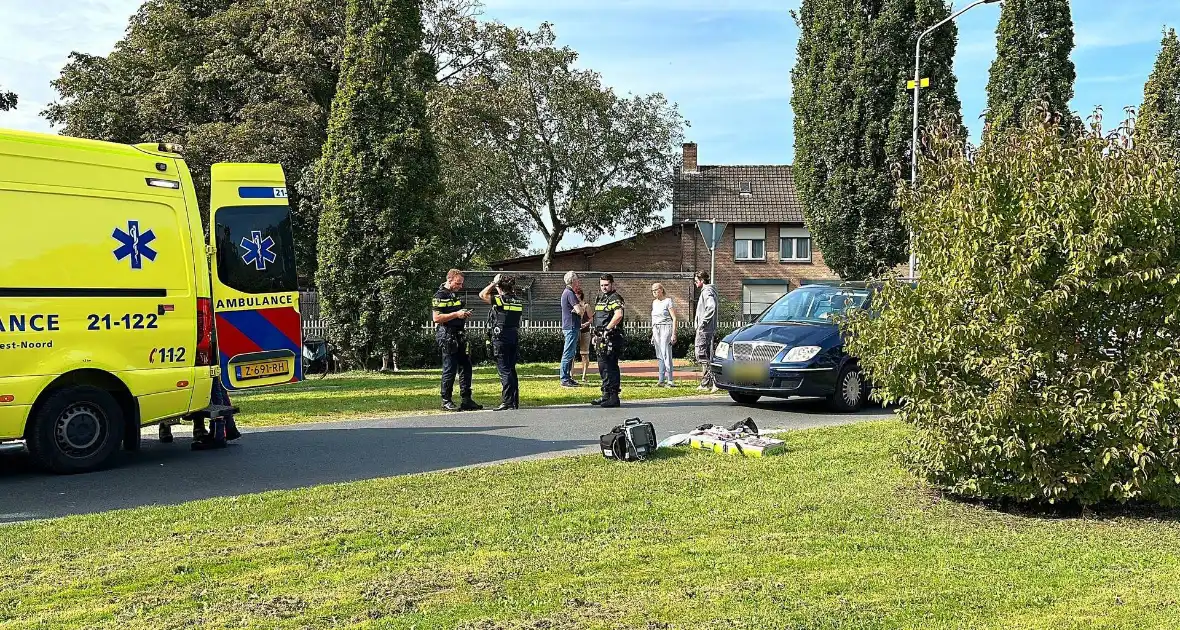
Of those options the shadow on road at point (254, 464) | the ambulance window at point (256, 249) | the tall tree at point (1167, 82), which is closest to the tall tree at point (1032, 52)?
the tall tree at point (1167, 82)

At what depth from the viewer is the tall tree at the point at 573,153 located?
43.7 metres

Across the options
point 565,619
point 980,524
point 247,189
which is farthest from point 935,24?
point 565,619

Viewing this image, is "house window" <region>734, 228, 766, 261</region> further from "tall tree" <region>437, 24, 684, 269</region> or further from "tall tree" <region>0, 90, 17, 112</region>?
"tall tree" <region>0, 90, 17, 112</region>

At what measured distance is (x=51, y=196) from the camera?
820cm

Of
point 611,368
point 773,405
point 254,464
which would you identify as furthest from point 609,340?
point 254,464

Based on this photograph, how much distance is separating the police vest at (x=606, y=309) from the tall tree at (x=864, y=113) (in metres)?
18.0

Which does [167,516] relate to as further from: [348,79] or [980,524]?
[348,79]

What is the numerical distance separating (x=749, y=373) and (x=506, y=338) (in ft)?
10.1

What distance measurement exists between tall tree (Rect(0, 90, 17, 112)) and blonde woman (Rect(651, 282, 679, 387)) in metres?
11.7

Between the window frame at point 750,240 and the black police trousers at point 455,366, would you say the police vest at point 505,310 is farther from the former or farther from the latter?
the window frame at point 750,240

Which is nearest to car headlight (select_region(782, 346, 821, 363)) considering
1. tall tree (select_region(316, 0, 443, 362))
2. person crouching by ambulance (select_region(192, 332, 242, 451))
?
person crouching by ambulance (select_region(192, 332, 242, 451))

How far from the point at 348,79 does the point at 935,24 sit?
16880 mm

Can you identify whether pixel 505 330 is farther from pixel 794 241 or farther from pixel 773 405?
pixel 794 241

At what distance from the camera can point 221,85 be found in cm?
3138
